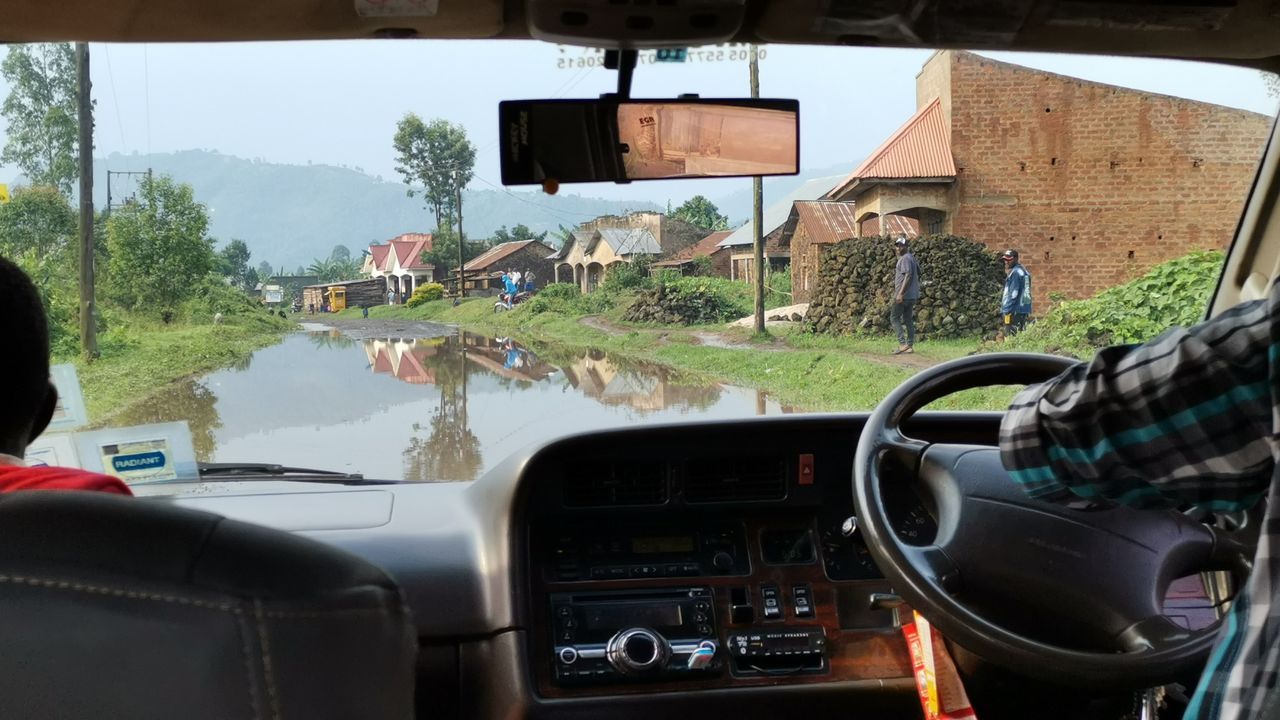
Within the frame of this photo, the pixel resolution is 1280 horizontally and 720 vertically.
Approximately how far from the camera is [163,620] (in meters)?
0.97

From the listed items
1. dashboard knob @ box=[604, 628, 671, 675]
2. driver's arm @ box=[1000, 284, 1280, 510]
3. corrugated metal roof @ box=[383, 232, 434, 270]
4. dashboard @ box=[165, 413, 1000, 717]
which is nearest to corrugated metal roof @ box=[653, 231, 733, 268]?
dashboard @ box=[165, 413, 1000, 717]

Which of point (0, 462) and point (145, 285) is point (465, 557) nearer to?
point (145, 285)

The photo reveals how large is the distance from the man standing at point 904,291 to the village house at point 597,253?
0.70m

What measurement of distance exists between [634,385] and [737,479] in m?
0.41

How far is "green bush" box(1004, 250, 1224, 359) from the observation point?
10.7 feet

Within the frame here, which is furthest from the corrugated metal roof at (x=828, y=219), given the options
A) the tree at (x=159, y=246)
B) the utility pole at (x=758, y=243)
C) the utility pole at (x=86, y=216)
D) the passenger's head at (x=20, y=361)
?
the passenger's head at (x=20, y=361)

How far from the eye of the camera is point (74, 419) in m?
2.95

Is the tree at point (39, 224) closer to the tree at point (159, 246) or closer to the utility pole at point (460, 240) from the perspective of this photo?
the tree at point (159, 246)

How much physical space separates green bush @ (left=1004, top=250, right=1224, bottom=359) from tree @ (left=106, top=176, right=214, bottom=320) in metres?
2.31

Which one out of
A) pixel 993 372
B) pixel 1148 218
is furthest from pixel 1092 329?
pixel 993 372

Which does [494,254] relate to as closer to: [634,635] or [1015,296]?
[634,635]

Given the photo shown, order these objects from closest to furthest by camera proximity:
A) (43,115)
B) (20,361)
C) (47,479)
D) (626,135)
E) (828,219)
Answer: (47,479) → (20,361) → (626,135) → (43,115) → (828,219)

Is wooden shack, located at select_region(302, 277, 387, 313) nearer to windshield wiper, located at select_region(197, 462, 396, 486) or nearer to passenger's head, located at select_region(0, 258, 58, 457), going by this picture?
windshield wiper, located at select_region(197, 462, 396, 486)

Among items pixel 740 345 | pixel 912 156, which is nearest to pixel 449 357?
pixel 740 345
